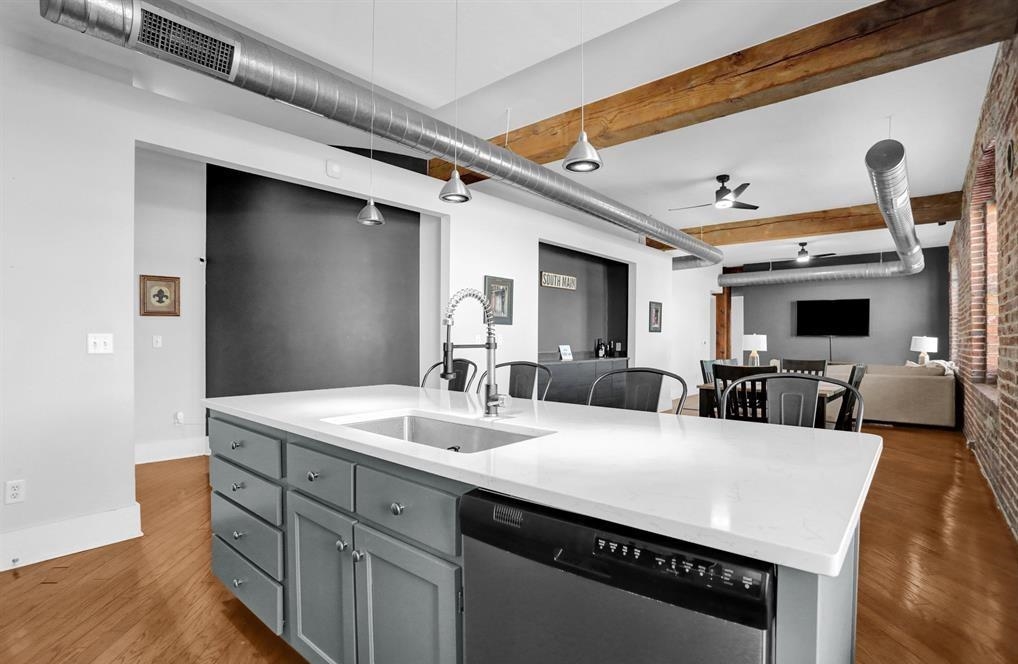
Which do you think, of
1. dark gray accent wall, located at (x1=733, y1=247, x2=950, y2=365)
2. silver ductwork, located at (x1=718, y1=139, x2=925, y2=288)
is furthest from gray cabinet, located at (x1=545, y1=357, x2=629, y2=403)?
dark gray accent wall, located at (x1=733, y1=247, x2=950, y2=365)

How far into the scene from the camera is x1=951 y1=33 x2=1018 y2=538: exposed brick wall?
2900 mm

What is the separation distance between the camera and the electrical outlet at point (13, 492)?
2609 mm

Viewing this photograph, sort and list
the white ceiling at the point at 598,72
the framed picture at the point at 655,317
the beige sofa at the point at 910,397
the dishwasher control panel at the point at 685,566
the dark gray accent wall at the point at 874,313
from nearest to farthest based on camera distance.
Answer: the dishwasher control panel at the point at 685,566, the white ceiling at the point at 598,72, the beige sofa at the point at 910,397, the framed picture at the point at 655,317, the dark gray accent wall at the point at 874,313

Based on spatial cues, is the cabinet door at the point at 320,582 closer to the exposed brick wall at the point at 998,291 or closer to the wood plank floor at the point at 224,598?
the wood plank floor at the point at 224,598

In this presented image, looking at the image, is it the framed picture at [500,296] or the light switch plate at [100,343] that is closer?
the light switch plate at [100,343]

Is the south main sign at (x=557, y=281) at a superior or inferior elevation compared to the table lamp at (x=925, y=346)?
superior

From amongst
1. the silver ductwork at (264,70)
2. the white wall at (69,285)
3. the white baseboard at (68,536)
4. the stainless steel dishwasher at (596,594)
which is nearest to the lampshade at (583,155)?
the silver ductwork at (264,70)

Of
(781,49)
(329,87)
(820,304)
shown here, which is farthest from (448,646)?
(820,304)

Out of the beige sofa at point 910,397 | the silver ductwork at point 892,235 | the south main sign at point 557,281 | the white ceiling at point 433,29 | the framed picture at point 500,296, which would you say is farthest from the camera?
the south main sign at point 557,281

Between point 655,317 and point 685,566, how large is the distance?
8.28 meters

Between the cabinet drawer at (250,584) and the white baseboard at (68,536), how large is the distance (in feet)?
3.73

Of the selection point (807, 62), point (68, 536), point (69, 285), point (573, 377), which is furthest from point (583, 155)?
point (573, 377)

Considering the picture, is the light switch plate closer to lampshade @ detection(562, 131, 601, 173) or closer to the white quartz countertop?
the white quartz countertop

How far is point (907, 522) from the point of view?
3238 mm
